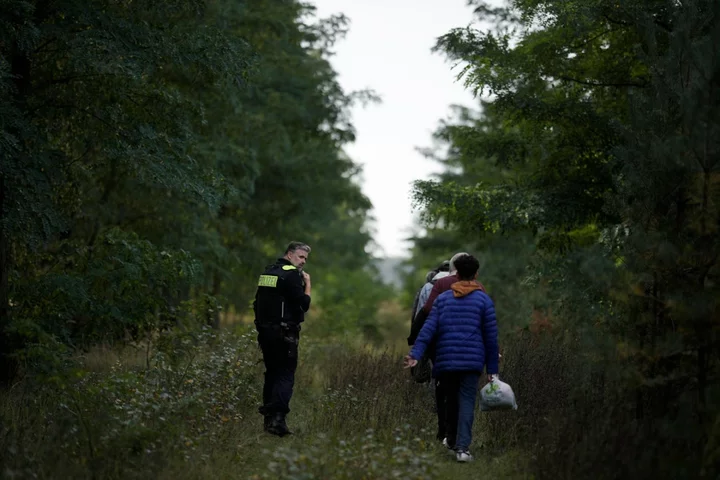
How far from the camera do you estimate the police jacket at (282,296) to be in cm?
944

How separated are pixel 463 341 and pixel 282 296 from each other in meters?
2.12

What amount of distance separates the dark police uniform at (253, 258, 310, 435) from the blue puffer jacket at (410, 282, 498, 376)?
1.59 meters

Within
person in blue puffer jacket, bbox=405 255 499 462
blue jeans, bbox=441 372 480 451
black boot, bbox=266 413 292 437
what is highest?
person in blue puffer jacket, bbox=405 255 499 462

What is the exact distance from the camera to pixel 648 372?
25.1 feet

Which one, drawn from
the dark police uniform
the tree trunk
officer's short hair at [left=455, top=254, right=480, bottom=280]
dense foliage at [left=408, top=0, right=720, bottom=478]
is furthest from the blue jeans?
the tree trunk

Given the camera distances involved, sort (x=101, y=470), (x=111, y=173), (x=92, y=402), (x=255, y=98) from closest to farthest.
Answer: (x=101, y=470), (x=92, y=402), (x=111, y=173), (x=255, y=98)

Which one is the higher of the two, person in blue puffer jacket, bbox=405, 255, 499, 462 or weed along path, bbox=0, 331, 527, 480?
person in blue puffer jacket, bbox=405, 255, 499, 462

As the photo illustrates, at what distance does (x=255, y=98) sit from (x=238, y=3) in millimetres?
4030

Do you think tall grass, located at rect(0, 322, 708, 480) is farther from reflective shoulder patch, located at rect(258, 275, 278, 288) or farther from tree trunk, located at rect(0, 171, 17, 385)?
reflective shoulder patch, located at rect(258, 275, 278, 288)

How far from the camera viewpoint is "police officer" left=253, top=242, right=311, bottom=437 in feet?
31.0

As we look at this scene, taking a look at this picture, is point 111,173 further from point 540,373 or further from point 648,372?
point 648,372

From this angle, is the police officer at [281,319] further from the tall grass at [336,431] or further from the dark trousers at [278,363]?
the tall grass at [336,431]

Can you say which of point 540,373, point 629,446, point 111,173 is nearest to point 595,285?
point 629,446

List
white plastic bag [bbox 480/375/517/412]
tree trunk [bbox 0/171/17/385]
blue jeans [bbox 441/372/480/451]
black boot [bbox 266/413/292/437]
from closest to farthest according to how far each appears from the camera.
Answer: white plastic bag [bbox 480/375/517/412] → blue jeans [bbox 441/372/480/451] → black boot [bbox 266/413/292/437] → tree trunk [bbox 0/171/17/385]
